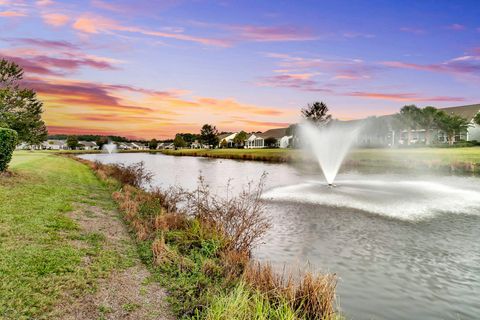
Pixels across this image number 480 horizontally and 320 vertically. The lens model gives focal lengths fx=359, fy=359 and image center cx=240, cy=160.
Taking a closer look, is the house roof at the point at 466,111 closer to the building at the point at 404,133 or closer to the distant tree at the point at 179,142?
the building at the point at 404,133

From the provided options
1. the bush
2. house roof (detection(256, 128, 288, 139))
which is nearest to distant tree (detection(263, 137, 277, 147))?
house roof (detection(256, 128, 288, 139))

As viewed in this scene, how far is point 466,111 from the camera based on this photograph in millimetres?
87812

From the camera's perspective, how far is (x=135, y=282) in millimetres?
7863

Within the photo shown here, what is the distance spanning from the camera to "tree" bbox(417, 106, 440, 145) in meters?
79.1

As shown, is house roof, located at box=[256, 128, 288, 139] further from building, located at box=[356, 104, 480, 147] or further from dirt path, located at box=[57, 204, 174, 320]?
dirt path, located at box=[57, 204, 174, 320]

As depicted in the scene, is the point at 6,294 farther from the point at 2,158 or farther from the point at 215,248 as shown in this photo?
the point at 2,158

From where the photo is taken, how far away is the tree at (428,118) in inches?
3115

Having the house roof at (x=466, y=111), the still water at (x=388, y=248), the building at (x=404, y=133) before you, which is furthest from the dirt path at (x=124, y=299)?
the house roof at (x=466, y=111)

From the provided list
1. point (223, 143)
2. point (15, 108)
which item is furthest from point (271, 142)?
point (15, 108)

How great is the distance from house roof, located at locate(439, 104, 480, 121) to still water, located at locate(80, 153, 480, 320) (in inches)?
2812

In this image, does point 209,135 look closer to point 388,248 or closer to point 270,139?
point 270,139

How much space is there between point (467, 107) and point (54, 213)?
10153 centimetres

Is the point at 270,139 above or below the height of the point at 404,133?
below

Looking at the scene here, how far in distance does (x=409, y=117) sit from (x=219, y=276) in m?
86.7
